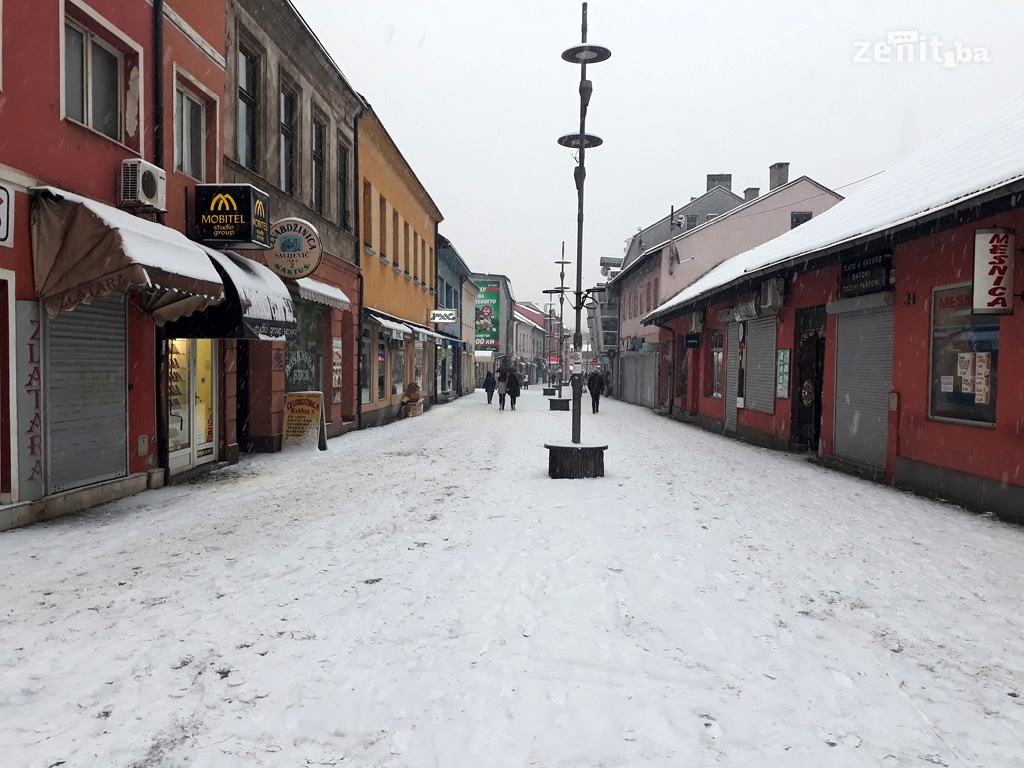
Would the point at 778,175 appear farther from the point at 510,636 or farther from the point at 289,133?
the point at 510,636

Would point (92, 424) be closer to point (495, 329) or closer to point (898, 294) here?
point (898, 294)

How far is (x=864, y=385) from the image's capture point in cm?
1105

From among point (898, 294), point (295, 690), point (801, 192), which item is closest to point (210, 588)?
point (295, 690)

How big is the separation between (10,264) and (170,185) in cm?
300

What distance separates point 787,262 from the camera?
1191 cm

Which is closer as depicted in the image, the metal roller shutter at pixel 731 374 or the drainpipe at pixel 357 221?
the drainpipe at pixel 357 221

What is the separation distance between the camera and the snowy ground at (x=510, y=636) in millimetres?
2875

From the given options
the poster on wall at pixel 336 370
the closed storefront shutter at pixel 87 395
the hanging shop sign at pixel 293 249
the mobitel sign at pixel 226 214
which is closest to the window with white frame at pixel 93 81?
the mobitel sign at pixel 226 214

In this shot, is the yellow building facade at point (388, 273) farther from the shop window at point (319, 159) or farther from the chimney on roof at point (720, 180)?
the chimney on roof at point (720, 180)

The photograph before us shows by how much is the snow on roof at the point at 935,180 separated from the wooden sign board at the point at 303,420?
8.64m

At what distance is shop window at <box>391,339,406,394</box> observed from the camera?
22541 millimetres

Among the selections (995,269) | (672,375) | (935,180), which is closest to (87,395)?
(995,269)

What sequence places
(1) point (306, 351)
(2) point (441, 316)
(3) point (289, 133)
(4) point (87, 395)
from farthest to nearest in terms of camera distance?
(2) point (441, 316) < (1) point (306, 351) < (3) point (289, 133) < (4) point (87, 395)

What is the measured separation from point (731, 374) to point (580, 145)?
8.89 meters
